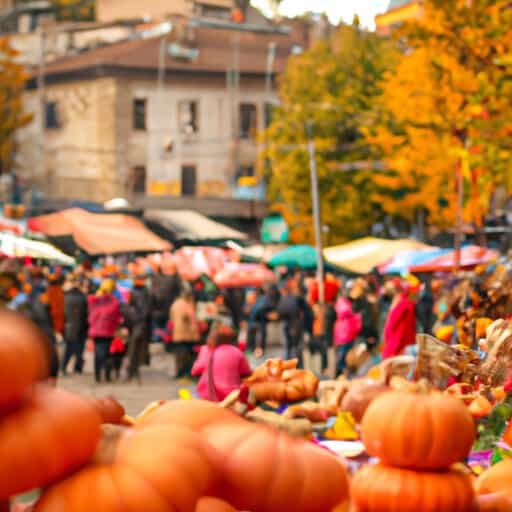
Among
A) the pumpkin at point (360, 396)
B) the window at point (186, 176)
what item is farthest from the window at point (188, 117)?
the pumpkin at point (360, 396)

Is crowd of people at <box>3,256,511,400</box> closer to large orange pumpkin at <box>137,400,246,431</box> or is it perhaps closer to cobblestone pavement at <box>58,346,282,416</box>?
cobblestone pavement at <box>58,346,282,416</box>

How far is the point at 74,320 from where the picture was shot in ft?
72.1

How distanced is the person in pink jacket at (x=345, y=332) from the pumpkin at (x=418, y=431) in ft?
54.3

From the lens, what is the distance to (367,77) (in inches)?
2031

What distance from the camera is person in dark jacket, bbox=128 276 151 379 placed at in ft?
70.8

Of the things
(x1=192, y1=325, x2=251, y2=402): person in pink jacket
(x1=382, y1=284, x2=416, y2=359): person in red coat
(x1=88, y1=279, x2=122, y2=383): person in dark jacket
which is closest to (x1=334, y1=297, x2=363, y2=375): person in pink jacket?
(x1=88, y1=279, x2=122, y2=383): person in dark jacket

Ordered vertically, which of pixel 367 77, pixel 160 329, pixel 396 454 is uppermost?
pixel 367 77

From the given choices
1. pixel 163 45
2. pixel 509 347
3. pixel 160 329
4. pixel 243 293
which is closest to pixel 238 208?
pixel 163 45

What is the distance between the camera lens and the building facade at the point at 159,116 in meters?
62.8

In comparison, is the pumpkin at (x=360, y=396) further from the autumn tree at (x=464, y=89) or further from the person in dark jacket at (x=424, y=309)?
the person in dark jacket at (x=424, y=309)

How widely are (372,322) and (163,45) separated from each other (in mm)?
42056

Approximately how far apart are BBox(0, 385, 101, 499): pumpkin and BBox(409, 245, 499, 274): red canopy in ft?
74.1

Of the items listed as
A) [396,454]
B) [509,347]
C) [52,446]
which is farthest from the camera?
[509,347]

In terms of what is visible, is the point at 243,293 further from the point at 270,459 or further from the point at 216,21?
the point at 216,21
